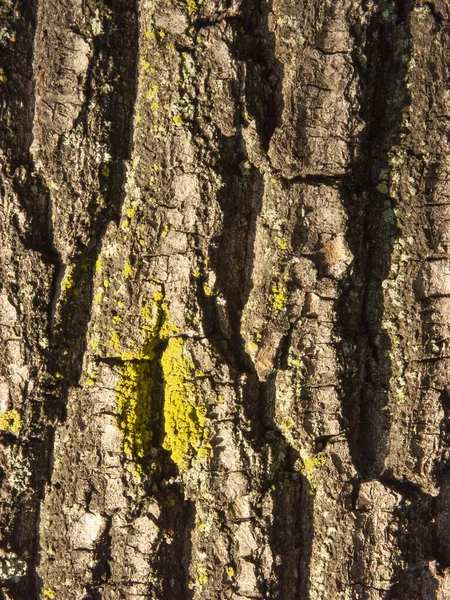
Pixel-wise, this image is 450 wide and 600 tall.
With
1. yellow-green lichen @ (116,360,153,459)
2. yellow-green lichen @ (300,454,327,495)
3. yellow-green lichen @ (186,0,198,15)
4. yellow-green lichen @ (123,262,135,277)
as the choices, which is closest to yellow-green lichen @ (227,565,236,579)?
yellow-green lichen @ (300,454,327,495)

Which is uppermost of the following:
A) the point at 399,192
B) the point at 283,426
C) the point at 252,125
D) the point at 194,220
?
the point at 252,125

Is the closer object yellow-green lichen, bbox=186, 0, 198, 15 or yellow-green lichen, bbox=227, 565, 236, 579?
yellow-green lichen, bbox=186, 0, 198, 15

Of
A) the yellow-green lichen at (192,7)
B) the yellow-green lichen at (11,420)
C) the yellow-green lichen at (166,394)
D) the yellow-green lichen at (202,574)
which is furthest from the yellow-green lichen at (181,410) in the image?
the yellow-green lichen at (192,7)

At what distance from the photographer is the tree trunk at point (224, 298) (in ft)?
6.10

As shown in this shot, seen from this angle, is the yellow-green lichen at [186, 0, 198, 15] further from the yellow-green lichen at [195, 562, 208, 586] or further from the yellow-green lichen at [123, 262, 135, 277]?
the yellow-green lichen at [195, 562, 208, 586]

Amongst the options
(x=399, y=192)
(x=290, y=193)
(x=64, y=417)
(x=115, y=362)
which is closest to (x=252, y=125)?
(x=290, y=193)

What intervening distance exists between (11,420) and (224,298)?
2.88 ft

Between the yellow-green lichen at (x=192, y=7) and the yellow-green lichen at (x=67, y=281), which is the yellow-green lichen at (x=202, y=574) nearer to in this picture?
the yellow-green lichen at (x=67, y=281)

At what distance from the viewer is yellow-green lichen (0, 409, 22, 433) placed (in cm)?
197

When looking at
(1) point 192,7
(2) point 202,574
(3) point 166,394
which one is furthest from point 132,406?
(1) point 192,7

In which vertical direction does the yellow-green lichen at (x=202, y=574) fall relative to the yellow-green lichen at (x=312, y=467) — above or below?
below

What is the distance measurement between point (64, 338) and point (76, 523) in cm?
67

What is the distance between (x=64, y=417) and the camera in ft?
6.60

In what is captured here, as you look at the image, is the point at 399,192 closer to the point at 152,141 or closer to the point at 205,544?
the point at 152,141
